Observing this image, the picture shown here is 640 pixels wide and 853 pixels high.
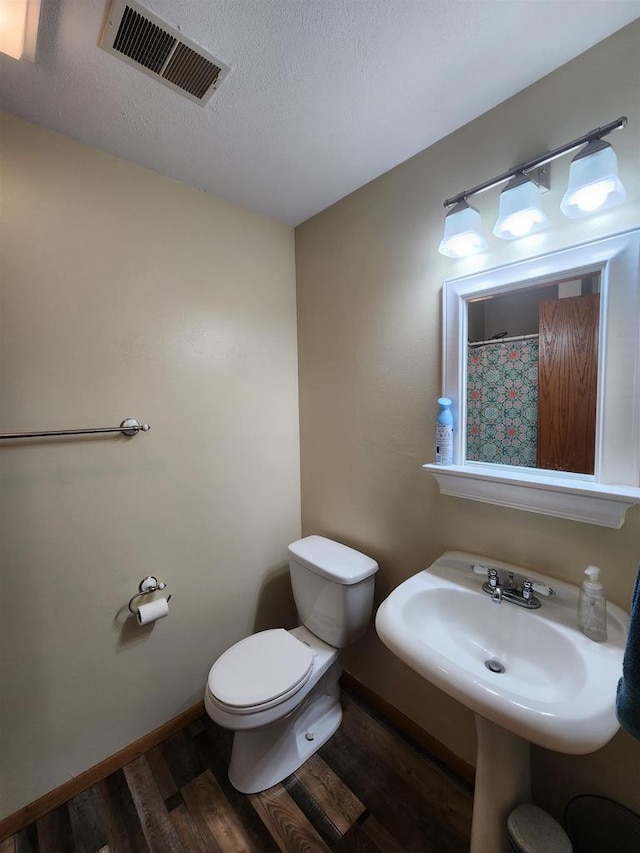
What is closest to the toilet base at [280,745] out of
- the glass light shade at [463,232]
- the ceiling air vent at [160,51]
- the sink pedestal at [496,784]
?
the sink pedestal at [496,784]

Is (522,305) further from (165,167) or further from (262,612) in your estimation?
(262,612)

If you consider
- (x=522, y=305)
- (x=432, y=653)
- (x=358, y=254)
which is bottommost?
(x=432, y=653)

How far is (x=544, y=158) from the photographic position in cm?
93

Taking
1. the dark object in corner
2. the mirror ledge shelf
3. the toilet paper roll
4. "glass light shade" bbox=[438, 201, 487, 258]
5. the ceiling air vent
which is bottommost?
the toilet paper roll

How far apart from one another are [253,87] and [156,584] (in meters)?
1.79

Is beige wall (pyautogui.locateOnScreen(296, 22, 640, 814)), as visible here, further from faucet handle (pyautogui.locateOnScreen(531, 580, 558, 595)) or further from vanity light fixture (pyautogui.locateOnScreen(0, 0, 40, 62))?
vanity light fixture (pyautogui.locateOnScreen(0, 0, 40, 62))

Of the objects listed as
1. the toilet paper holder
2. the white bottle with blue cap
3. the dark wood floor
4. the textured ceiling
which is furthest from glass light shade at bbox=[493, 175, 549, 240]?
the dark wood floor

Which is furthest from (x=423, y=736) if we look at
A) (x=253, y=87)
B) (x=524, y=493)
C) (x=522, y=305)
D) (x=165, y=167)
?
(x=165, y=167)

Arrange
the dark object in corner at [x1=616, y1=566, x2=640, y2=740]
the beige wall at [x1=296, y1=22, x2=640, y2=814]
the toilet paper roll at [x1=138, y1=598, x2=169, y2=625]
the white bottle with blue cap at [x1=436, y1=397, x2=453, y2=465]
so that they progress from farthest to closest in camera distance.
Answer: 1. the toilet paper roll at [x1=138, y1=598, x2=169, y2=625]
2. the white bottle with blue cap at [x1=436, y1=397, x2=453, y2=465]
3. the beige wall at [x1=296, y1=22, x2=640, y2=814]
4. the dark object in corner at [x1=616, y1=566, x2=640, y2=740]

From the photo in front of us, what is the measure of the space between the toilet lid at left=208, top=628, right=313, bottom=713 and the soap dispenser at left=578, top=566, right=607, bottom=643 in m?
0.93

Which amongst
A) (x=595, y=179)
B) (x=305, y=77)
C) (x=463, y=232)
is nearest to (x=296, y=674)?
(x=463, y=232)

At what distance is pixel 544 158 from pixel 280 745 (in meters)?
2.18

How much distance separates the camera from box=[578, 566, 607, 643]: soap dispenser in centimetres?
87

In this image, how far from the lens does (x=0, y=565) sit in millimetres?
1102
